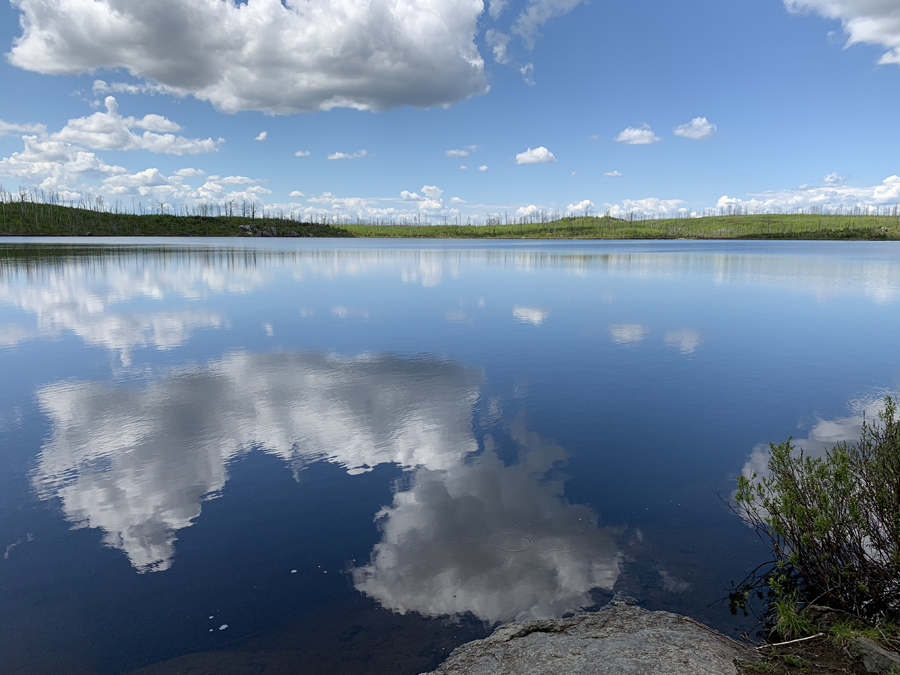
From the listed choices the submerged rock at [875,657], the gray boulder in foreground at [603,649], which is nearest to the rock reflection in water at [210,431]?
the gray boulder in foreground at [603,649]

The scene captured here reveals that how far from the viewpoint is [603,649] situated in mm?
4766

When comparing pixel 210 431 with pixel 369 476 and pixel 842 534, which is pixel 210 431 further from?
pixel 842 534

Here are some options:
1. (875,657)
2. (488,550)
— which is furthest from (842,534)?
(488,550)

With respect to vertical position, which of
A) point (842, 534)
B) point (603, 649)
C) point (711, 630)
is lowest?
point (711, 630)

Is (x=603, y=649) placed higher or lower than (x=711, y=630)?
higher

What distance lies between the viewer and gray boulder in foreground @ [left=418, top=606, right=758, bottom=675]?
451 centimetres

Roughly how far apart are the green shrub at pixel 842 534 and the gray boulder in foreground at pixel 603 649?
3.48ft

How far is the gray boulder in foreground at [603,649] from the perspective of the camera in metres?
4.51

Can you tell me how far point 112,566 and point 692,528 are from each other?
23.4ft

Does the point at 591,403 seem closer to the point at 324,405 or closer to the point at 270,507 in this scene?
the point at 324,405

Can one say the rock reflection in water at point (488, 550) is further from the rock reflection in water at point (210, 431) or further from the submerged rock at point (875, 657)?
the submerged rock at point (875, 657)

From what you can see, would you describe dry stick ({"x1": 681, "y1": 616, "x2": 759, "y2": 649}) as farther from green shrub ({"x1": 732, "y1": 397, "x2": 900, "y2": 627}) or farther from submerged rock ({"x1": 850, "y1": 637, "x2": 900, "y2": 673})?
submerged rock ({"x1": 850, "y1": 637, "x2": 900, "y2": 673})

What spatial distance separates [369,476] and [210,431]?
3616 mm

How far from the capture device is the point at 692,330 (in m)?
20.6
